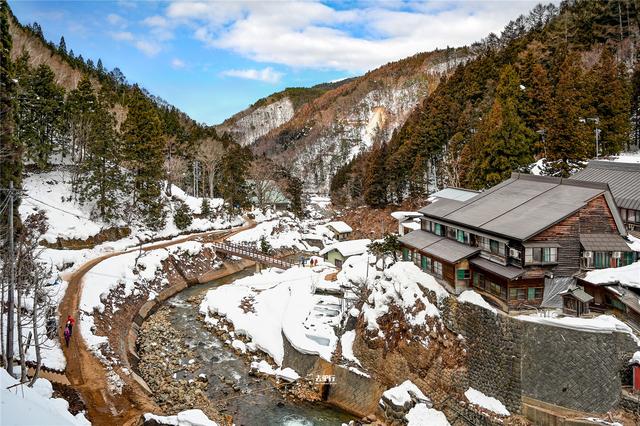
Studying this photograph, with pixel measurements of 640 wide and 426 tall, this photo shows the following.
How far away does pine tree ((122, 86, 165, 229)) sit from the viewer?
4156 cm

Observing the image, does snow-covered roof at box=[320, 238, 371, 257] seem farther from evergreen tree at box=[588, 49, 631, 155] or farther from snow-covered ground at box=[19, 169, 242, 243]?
evergreen tree at box=[588, 49, 631, 155]

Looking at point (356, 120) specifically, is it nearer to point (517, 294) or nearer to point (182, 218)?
point (182, 218)

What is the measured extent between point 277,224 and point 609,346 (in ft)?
136

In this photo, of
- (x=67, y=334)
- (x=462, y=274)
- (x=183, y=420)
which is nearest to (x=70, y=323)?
(x=67, y=334)

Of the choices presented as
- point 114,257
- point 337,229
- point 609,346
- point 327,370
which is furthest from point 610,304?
point 337,229

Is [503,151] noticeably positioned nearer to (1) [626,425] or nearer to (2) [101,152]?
(1) [626,425]

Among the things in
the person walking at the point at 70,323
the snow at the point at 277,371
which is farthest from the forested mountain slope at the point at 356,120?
the person walking at the point at 70,323

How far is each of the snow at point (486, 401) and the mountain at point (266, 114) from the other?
14956 centimetres

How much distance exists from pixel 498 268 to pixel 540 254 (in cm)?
168

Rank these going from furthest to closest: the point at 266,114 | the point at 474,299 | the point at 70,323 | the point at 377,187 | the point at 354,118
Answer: the point at 266,114, the point at 354,118, the point at 377,187, the point at 70,323, the point at 474,299

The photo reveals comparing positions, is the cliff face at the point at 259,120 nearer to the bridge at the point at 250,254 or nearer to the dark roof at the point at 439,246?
the bridge at the point at 250,254

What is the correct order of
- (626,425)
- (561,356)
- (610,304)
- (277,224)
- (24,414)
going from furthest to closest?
(277,224) < (610,304) < (561,356) < (626,425) < (24,414)

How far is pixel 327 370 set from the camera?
20.3m

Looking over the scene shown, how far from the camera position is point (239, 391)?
19469 mm
